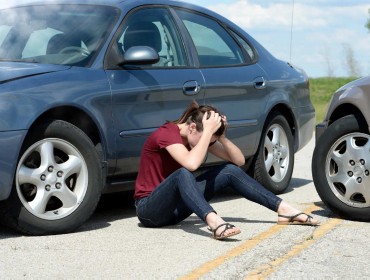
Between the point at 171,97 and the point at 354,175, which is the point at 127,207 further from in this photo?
the point at 354,175

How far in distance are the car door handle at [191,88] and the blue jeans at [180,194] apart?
0.94 meters

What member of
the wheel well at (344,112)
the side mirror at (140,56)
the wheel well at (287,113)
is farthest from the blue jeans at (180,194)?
the wheel well at (287,113)

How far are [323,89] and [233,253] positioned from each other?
27205 millimetres

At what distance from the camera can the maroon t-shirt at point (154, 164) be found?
22.1 ft

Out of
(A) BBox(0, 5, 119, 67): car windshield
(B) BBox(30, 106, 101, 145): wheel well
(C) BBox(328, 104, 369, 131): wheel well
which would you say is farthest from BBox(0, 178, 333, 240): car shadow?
(A) BBox(0, 5, 119, 67): car windshield

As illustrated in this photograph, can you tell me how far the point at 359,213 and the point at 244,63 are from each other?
6.62 ft

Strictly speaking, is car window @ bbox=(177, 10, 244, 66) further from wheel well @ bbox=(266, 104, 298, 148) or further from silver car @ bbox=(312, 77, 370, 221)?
silver car @ bbox=(312, 77, 370, 221)

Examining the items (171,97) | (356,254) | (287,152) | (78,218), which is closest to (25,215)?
(78,218)

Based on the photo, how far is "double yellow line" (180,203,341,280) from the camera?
5.36m

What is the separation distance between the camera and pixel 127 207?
26.4 feet

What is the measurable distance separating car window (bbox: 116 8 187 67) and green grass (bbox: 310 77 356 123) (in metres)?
17.9

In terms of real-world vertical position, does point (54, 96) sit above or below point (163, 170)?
above

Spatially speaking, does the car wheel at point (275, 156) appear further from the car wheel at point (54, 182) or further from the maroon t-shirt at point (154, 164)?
the car wheel at point (54, 182)

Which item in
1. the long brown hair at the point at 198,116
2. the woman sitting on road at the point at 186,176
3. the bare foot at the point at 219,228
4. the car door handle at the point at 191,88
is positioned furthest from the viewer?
the car door handle at the point at 191,88
